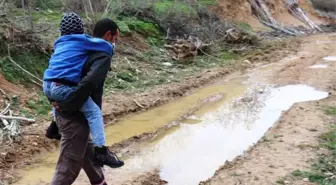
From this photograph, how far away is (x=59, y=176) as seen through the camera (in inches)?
158

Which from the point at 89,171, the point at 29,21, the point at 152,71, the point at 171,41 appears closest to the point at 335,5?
the point at 171,41

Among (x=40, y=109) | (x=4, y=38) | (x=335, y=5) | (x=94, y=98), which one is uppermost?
(x=94, y=98)

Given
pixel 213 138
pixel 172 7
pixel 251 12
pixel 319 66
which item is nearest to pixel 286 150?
pixel 213 138

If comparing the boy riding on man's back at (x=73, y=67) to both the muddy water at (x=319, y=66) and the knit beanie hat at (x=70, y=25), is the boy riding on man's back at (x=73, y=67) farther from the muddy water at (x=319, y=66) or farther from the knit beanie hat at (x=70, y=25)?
the muddy water at (x=319, y=66)

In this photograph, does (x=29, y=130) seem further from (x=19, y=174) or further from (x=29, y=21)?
(x=29, y=21)

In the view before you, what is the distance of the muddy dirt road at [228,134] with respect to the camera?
19.3ft

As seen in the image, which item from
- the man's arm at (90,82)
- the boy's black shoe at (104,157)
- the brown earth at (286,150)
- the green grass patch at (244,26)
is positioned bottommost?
→ the green grass patch at (244,26)

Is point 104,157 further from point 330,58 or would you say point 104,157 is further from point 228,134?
point 330,58

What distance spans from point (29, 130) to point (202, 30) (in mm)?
11332

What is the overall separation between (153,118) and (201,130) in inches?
42.3

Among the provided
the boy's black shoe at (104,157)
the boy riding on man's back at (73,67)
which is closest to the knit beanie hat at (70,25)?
the boy riding on man's back at (73,67)

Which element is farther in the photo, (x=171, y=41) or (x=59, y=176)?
(x=171, y=41)

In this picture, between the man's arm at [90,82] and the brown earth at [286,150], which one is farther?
the brown earth at [286,150]

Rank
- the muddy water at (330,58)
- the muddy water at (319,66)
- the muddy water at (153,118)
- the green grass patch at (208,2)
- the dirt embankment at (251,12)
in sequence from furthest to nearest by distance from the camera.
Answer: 1. the dirt embankment at (251,12)
2. the green grass patch at (208,2)
3. the muddy water at (330,58)
4. the muddy water at (319,66)
5. the muddy water at (153,118)
